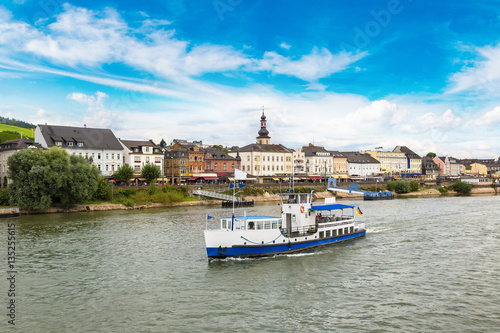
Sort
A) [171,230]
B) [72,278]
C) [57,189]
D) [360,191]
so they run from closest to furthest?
[72,278] → [171,230] → [57,189] → [360,191]

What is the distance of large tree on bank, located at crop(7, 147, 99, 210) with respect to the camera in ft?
206

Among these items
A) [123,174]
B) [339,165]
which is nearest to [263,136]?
[339,165]

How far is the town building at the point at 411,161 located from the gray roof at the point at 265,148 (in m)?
70.9

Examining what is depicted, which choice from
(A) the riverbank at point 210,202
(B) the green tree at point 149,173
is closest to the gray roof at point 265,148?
(A) the riverbank at point 210,202

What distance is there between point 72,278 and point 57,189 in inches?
1700

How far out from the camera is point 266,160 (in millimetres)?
127000

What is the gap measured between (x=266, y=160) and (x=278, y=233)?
92.6 m

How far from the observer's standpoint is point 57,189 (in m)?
66.8

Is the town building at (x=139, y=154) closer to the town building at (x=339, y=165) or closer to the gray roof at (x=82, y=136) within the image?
the gray roof at (x=82, y=136)

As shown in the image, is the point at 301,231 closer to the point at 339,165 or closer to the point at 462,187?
the point at 462,187

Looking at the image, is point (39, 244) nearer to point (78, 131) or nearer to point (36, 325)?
point (36, 325)

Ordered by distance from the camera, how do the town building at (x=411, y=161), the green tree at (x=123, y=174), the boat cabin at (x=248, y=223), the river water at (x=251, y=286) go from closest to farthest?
1. the river water at (x=251, y=286)
2. the boat cabin at (x=248, y=223)
3. the green tree at (x=123, y=174)
4. the town building at (x=411, y=161)

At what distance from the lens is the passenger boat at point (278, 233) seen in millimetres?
→ 32562

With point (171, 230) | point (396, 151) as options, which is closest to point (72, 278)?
point (171, 230)
